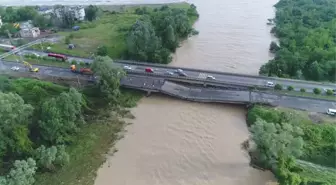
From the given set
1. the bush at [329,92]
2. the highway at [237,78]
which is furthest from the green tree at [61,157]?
the bush at [329,92]

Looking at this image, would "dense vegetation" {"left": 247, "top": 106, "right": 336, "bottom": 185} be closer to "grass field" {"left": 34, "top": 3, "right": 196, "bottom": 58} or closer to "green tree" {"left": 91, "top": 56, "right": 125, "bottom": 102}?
"green tree" {"left": 91, "top": 56, "right": 125, "bottom": 102}

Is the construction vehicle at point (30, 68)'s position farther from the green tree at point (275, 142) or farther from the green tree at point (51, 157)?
the green tree at point (275, 142)

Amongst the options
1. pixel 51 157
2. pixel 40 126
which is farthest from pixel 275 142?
pixel 40 126

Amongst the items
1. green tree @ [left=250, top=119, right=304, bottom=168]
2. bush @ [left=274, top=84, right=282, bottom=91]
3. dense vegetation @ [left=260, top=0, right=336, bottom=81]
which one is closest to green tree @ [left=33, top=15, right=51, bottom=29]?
dense vegetation @ [left=260, top=0, right=336, bottom=81]

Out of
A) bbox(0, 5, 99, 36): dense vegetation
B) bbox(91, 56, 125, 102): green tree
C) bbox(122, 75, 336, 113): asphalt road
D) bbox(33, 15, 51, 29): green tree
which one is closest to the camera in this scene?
bbox(122, 75, 336, 113): asphalt road

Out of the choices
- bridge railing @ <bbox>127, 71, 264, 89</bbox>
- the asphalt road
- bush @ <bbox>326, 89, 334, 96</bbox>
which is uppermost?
bridge railing @ <bbox>127, 71, 264, 89</bbox>

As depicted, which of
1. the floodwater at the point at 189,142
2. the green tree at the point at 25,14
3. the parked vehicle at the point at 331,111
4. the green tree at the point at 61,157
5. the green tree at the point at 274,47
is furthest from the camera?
the green tree at the point at 25,14
